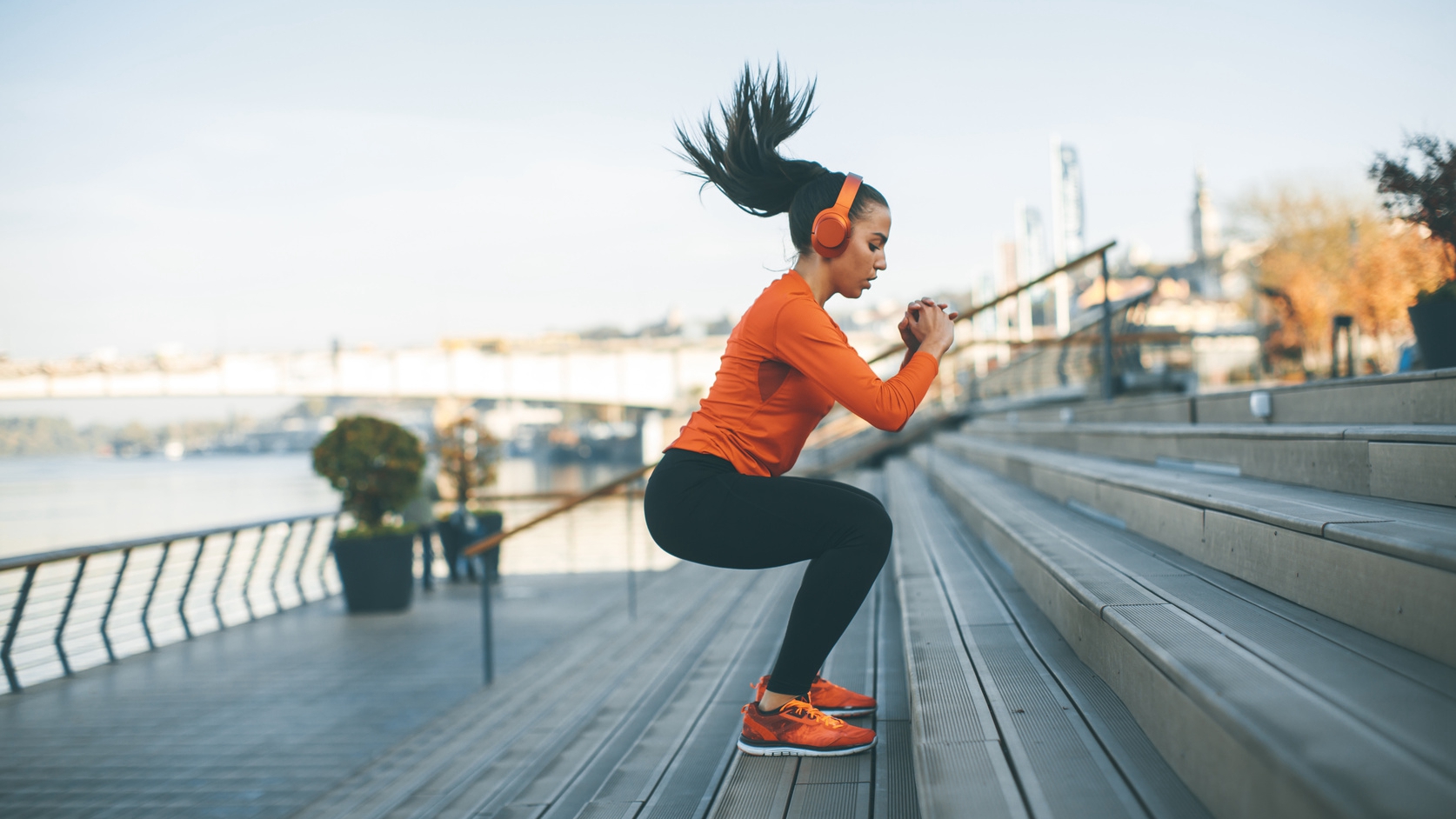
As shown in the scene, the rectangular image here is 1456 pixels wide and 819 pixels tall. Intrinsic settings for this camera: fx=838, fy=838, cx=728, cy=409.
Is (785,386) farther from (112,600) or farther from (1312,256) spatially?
(1312,256)

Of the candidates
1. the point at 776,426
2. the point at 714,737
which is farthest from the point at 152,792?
the point at 776,426

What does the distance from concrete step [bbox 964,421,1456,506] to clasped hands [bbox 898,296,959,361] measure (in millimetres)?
1080

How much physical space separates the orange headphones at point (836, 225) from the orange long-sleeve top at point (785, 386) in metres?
0.10

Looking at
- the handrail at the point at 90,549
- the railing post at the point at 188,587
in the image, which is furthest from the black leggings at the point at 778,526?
the railing post at the point at 188,587

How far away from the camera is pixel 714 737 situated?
2.56 m

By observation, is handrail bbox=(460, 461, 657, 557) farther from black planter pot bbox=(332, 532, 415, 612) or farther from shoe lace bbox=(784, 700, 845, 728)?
shoe lace bbox=(784, 700, 845, 728)

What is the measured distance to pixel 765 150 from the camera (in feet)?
6.70

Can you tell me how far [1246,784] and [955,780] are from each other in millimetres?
491

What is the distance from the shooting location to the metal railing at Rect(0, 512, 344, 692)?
4.98 m

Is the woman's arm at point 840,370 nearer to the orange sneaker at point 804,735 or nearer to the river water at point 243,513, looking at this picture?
the orange sneaker at point 804,735

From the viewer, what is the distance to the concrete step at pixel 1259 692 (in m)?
0.94

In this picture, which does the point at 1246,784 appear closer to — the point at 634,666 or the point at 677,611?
the point at 634,666

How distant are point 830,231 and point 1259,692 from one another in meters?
1.19

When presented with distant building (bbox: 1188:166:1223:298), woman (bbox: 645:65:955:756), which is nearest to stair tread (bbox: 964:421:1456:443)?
woman (bbox: 645:65:955:756)
